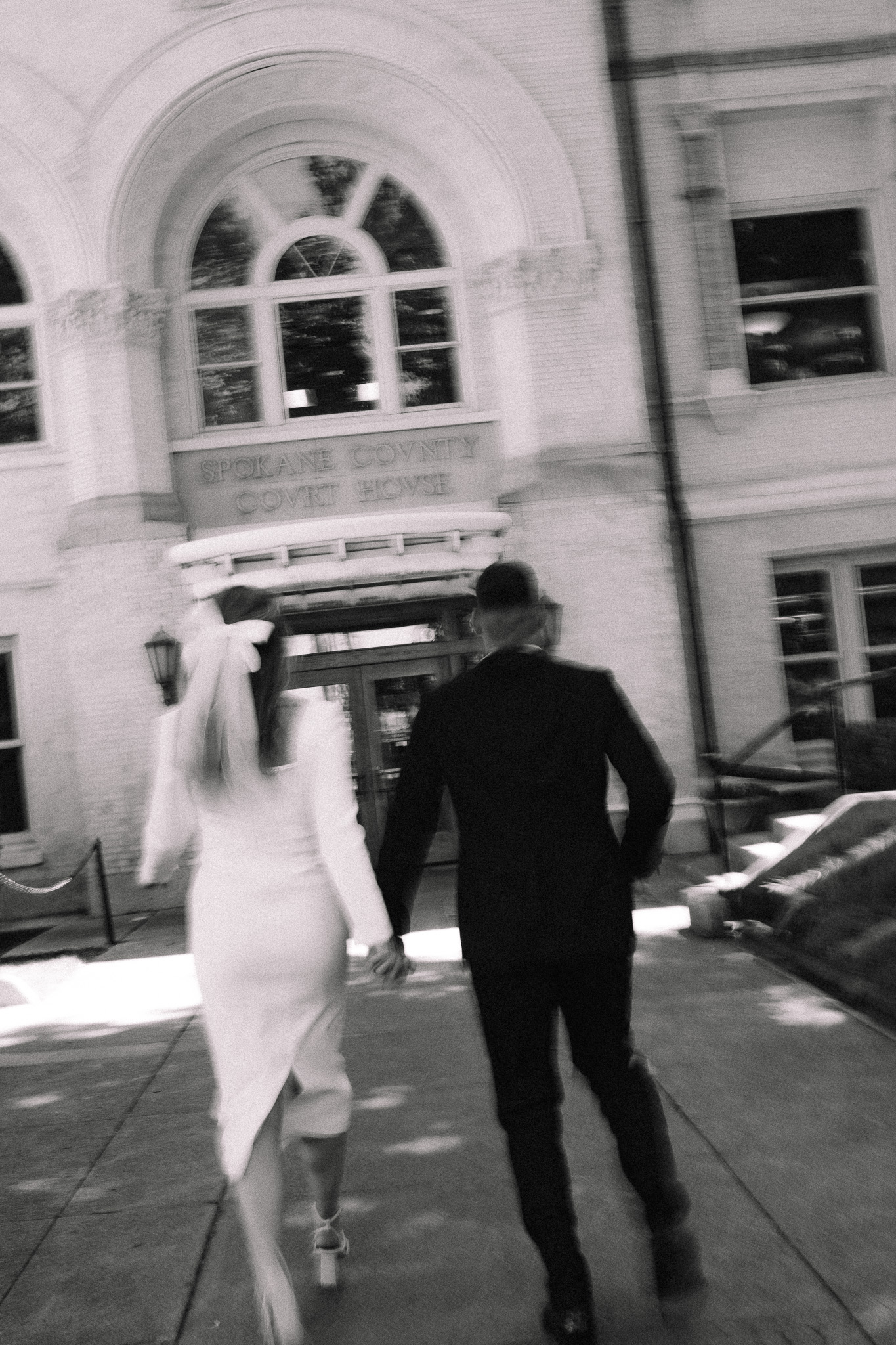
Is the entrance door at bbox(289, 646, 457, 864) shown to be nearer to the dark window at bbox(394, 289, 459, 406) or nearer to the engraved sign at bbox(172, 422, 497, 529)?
the engraved sign at bbox(172, 422, 497, 529)

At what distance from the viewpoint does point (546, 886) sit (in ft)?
11.2

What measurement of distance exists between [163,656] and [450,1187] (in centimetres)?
889

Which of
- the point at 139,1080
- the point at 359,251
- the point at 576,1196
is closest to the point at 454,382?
the point at 359,251

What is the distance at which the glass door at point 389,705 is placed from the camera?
13773 mm

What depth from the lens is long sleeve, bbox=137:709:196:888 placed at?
140 inches

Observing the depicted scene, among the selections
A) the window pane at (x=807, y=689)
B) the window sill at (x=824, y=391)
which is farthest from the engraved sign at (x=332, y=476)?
the window pane at (x=807, y=689)

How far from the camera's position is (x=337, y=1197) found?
3799 mm

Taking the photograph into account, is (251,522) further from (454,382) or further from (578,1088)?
(578,1088)

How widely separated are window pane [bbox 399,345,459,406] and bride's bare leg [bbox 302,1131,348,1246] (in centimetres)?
1129

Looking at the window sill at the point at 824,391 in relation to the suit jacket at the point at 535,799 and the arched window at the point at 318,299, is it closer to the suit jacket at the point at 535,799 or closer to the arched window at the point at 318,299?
the arched window at the point at 318,299

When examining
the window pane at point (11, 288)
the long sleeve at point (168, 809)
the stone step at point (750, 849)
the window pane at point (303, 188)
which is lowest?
the stone step at point (750, 849)

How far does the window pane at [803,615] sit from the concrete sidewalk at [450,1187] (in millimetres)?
7081

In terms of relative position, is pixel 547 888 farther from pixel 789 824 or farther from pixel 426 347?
pixel 426 347

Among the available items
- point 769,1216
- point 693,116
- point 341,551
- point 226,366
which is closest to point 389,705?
point 341,551
